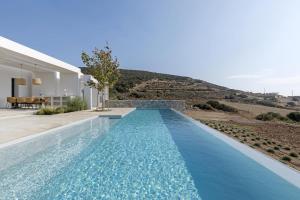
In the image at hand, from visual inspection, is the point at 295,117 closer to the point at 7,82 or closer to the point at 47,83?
the point at 47,83

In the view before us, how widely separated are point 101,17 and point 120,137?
1263cm

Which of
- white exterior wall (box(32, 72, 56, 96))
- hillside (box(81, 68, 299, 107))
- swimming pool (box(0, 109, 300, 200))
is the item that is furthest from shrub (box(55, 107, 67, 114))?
hillside (box(81, 68, 299, 107))

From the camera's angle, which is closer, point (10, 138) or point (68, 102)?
point (10, 138)

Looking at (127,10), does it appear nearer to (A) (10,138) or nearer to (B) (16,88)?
(B) (16,88)

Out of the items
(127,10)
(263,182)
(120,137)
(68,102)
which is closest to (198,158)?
(263,182)

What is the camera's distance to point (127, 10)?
16.8m

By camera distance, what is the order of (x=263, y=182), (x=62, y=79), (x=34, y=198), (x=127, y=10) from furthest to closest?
(x=62, y=79), (x=127, y=10), (x=263, y=182), (x=34, y=198)

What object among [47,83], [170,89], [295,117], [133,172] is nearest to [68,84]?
[47,83]

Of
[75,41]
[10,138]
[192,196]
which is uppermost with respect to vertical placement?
[75,41]

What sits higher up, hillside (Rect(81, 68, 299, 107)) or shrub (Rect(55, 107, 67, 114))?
hillside (Rect(81, 68, 299, 107))

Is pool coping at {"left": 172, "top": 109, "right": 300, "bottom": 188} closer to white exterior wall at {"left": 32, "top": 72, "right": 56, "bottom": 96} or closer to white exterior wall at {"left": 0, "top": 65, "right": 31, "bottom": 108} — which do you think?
white exterior wall at {"left": 0, "top": 65, "right": 31, "bottom": 108}

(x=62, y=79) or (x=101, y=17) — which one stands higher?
(x=101, y=17)

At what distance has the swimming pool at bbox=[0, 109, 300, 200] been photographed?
3.27 metres

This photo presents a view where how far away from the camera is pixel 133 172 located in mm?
4160
